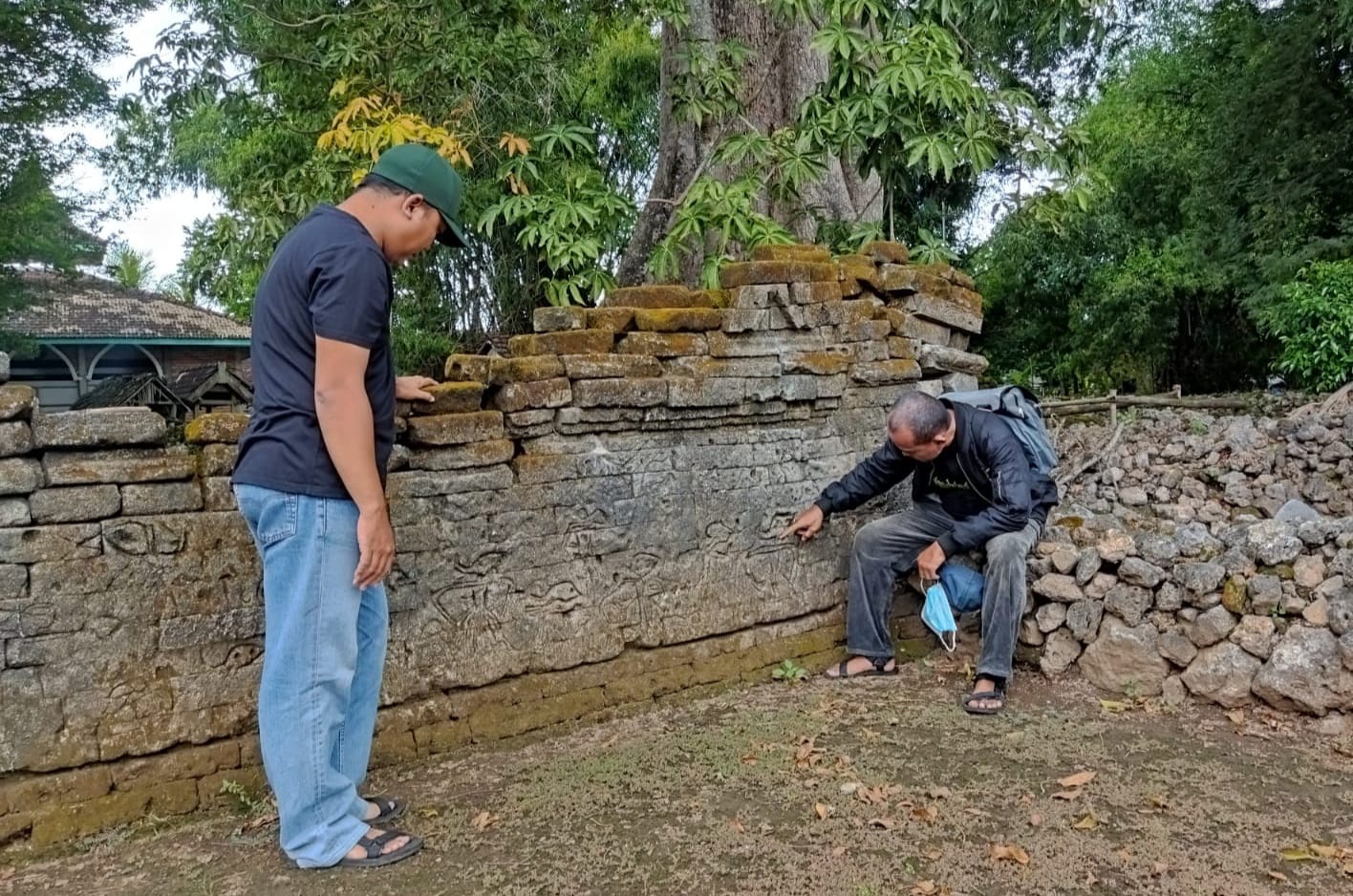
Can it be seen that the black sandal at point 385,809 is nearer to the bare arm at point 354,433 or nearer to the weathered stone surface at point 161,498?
the bare arm at point 354,433

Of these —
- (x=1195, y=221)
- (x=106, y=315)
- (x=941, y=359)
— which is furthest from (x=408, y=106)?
(x=106, y=315)

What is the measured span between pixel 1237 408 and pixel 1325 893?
10.9 metres

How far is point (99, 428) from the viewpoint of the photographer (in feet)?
10.5

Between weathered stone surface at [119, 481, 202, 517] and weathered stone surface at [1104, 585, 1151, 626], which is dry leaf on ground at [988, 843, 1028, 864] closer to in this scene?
weathered stone surface at [1104, 585, 1151, 626]

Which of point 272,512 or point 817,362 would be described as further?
point 817,362

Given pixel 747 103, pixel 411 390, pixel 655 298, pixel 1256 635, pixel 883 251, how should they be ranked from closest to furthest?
pixel 411 390, pixel 1256 635, pixel 655 298, pixel 883 251, pixel 747 103

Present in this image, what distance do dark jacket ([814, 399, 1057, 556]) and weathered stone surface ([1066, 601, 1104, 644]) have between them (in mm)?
458

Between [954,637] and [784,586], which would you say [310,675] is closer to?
[784,586]

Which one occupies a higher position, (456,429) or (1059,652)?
(456,429)

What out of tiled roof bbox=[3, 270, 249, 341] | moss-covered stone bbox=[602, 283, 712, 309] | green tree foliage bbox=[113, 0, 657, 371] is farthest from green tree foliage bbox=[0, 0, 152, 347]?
moss-covered stone bbox=[602, 283, 712, 309]

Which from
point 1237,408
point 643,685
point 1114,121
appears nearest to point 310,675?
point 643,685

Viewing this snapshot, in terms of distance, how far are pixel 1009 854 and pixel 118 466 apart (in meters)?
3.13

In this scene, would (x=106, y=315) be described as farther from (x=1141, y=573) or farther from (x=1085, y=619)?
(x=1141, y=573)

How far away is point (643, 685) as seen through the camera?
430 cm
